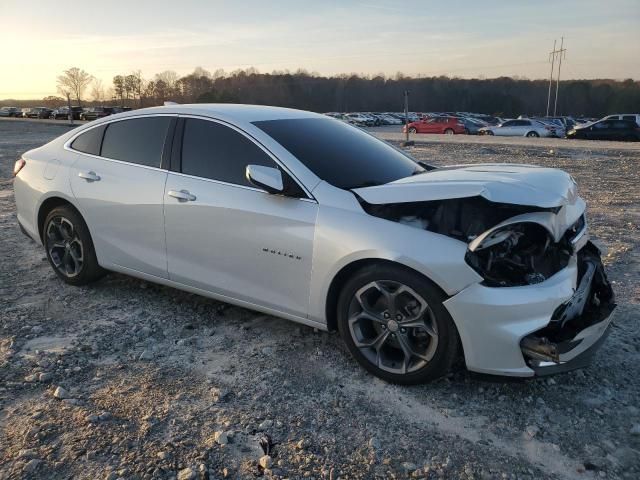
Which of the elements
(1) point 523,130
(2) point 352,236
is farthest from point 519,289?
(1) point 523,130

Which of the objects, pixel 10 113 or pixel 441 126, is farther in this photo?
pixel 10 113

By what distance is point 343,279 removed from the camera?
3.36 m

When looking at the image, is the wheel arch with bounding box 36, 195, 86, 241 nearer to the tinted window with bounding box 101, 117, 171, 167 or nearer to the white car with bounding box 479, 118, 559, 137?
the tinted window with bounding box 101, 117, 171, 167

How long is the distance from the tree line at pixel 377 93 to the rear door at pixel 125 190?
9072 centimetres

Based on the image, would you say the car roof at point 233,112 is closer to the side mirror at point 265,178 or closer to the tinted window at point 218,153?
the tinted window at point 218,153

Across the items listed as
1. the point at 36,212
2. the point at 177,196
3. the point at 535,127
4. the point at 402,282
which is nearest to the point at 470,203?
the point at 402,282

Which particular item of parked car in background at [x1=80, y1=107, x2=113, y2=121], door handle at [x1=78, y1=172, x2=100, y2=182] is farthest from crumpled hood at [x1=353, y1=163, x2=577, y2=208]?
parked car in background at [x1=80, y1=107, x2=113, y2=121]

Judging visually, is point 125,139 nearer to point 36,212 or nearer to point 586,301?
point 36,212

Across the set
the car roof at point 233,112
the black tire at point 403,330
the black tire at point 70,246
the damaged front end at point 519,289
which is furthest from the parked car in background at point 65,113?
the damaged front end at point 519,289

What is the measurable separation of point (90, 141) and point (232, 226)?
6.33 feet

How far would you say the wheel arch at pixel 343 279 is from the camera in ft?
10.0

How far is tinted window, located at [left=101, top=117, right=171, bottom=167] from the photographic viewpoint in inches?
166

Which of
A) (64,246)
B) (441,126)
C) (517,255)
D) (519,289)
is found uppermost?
(517,255)

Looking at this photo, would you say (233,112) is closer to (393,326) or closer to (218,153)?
(218,153)
